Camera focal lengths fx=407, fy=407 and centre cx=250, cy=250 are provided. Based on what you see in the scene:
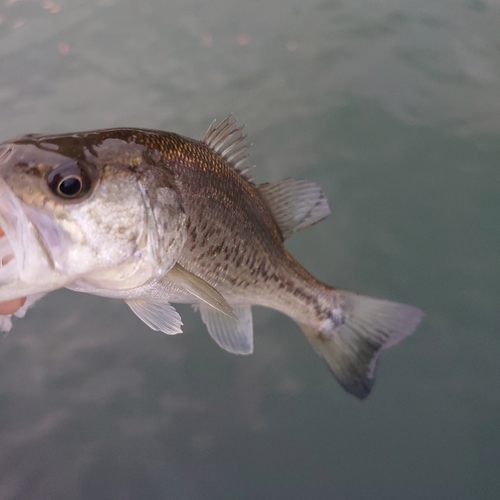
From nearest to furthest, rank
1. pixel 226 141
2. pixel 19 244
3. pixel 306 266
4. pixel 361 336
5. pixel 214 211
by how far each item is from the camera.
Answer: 1. pixel 19 244
2. pixel 214 211
3. pixel 226 141
4. pixel 361 336
5. pixel 306 266

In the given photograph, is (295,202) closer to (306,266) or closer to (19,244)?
(19,244)

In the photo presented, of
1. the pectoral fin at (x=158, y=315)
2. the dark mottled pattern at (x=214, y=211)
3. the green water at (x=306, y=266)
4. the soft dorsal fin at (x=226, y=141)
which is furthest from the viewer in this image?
the green water at (x=306, y=266)

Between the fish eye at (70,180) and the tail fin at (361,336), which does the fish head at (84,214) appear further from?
the tail fin at (361,336)

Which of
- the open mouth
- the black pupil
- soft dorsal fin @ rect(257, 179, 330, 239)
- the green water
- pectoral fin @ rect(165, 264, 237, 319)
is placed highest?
the black pupil

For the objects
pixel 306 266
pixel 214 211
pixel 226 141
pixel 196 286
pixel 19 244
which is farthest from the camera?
pixel 306 266

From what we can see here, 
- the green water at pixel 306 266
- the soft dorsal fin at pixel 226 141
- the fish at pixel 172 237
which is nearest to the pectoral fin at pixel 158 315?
the fish at pixel 172 237

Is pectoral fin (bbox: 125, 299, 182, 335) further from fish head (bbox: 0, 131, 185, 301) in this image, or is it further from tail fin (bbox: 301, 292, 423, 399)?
tail fin (bbox: 301, 292, 423, 399)

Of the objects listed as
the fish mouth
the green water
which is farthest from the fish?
the green water

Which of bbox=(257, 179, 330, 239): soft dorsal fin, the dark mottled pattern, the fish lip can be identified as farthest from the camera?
bbox=(257, 179, 330, 239): soft dorsal fin

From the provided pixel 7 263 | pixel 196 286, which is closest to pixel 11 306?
pixel 7 263
